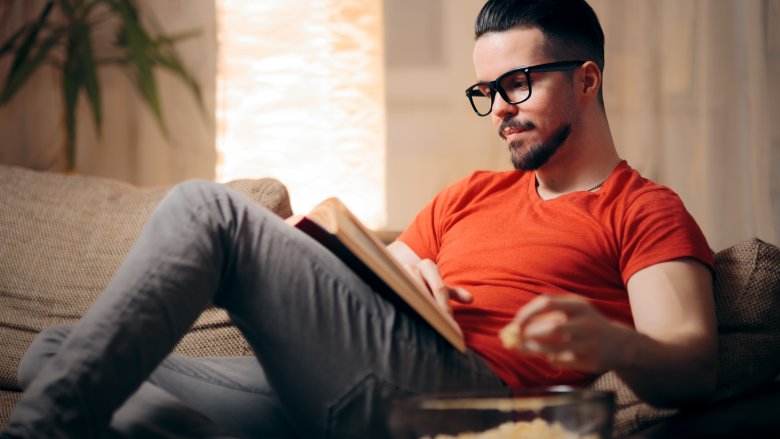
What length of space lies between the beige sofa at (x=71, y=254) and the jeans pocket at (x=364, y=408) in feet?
1.74

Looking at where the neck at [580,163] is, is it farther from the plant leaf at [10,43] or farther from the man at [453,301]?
the plant leaf at [10,43]

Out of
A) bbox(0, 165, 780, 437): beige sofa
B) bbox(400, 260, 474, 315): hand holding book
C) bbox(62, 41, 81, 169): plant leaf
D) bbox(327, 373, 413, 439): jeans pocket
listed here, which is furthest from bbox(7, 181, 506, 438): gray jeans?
bbox(62, 41, 81, 169): plant leaf

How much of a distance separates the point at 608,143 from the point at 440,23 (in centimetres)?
117

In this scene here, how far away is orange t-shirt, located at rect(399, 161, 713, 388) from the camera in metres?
1.26

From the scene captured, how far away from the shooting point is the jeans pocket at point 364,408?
113 centimetres

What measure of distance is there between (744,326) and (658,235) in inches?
8.2

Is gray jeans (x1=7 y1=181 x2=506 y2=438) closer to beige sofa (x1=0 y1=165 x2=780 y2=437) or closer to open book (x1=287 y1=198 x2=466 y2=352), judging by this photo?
open book (x1=287 y1=198 x2=466 y2=352)

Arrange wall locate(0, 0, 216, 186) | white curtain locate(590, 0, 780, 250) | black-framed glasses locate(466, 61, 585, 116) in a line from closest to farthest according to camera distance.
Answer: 1. black-framed glasses locate(466, 61, 585, 116)
2. white curtain locate(590, 0, 780, 250)
3. wall locate(0, 0, 216, 186)

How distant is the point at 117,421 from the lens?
1.07 meters

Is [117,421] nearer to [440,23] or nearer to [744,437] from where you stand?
[744,437]

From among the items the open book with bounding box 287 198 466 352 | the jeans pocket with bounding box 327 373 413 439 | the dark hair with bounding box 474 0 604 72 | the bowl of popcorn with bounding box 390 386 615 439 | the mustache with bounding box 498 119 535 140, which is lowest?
the jeans pocket with bounding box 327 373 413 439

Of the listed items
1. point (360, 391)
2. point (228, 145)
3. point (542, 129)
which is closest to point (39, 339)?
point (360, 391)

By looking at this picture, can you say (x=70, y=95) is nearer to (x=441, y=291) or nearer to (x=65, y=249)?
(x=65, y=249)

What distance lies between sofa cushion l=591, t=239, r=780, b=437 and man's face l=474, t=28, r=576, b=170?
1.18ft
